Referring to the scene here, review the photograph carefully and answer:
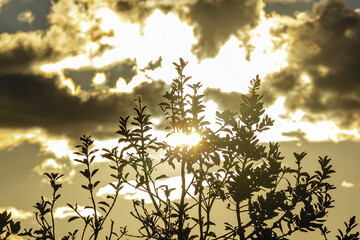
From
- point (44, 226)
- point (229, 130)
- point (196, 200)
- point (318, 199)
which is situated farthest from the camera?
point (318, 199)

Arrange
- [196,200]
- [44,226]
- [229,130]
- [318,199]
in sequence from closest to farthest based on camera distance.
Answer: [44,226] < [196,200] < [229,130] < [318,199]

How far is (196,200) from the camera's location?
26.5 feet

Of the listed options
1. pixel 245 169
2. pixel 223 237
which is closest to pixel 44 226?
pixel 223 237

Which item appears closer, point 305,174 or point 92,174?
point 92,174

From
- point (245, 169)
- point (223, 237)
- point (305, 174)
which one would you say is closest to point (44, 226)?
point (223, 237)

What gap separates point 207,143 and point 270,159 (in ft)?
6.18

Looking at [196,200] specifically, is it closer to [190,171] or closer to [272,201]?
[190,171]

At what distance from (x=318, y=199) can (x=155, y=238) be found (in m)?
4.28

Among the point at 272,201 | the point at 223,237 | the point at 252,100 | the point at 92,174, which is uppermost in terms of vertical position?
the point at 252,100

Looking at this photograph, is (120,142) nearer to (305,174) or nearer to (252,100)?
(252,100)

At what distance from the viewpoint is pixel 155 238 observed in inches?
303

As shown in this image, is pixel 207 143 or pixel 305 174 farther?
pixel 305 174

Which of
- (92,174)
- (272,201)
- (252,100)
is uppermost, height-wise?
(252,100)

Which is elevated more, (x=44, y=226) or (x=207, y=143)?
(x=207, y=143)
